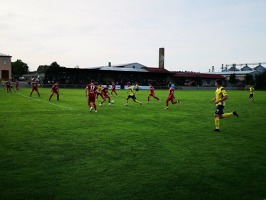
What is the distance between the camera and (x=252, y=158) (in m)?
6.82

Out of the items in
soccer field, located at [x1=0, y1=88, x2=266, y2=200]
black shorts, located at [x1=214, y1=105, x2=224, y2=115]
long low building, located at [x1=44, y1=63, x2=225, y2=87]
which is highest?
long low building, located at [x1=44, y1=63, x2=225, y2=87]

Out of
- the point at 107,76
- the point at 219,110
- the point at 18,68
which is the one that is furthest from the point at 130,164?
the point at 18,68

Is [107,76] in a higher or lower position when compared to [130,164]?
higher

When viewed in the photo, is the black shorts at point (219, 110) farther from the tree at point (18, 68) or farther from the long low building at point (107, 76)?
the tree at point (18, 68)

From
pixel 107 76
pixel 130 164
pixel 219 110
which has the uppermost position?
pixel 107 76

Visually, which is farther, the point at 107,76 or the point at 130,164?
the point at 107,76

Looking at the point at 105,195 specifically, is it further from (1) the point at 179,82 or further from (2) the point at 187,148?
(1) the point at 179,82

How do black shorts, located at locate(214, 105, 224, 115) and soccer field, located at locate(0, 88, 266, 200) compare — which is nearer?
soccer field, located at locate(0, 88, 266, 200)

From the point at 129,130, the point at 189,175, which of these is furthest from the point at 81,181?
the point at 129,130

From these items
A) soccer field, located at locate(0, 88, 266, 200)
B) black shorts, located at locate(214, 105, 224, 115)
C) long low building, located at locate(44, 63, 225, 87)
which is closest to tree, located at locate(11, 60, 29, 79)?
long low building, located at locate(44, 63, 225, 87)

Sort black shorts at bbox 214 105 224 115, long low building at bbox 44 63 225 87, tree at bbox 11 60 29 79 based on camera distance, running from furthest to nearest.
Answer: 1. tree at bbox 11 60 29 79
2. long low building at bbox 44 63 225 87
3. black shorts at bbox 214 105 224 115

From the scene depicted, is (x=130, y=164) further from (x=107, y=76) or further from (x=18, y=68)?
(x=18, y=68)

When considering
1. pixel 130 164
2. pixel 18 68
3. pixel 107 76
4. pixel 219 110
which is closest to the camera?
pixel 130 164

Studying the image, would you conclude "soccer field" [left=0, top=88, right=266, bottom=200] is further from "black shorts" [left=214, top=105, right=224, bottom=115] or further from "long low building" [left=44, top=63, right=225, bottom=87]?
"long low building" [left=44, top=63, right=225, bottom=87]
